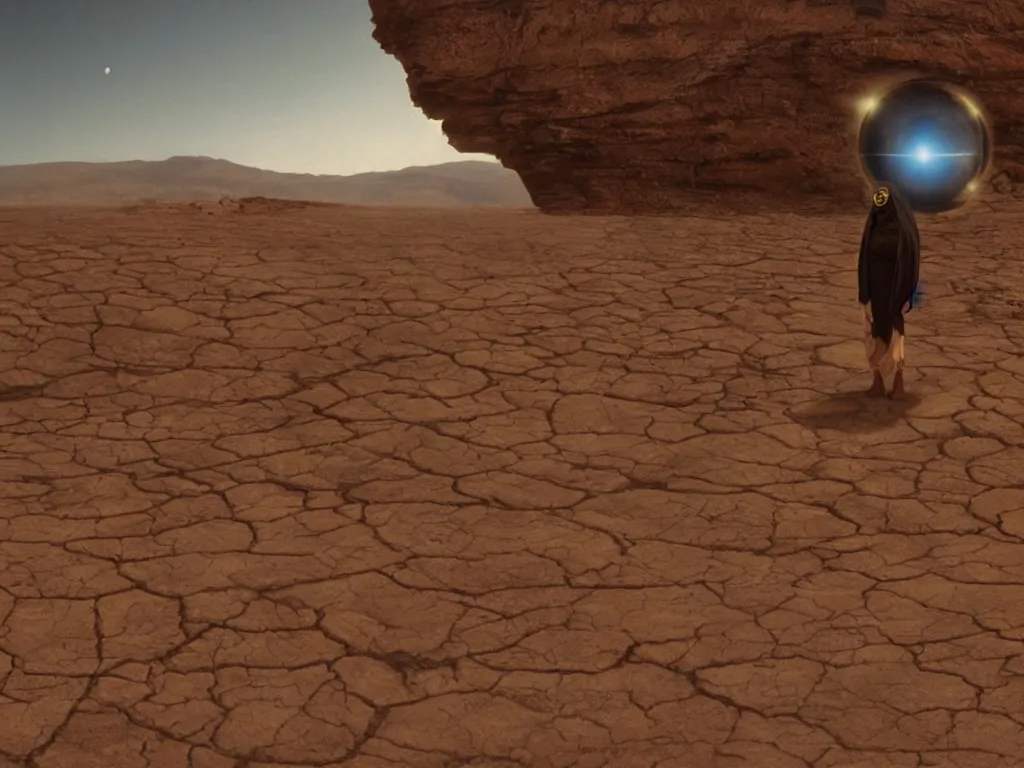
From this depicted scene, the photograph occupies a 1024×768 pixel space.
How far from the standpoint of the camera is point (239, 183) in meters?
47.3

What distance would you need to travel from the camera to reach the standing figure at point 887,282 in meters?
4.23

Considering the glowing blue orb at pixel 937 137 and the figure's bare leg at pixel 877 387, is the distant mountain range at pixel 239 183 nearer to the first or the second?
the glowing blue orb at pixel 937 137

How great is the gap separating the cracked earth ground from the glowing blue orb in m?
2.16

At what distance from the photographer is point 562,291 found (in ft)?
18.9

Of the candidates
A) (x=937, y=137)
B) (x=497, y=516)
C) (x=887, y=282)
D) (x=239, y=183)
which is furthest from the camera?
(x=239, y=183)

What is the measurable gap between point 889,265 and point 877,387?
437mm

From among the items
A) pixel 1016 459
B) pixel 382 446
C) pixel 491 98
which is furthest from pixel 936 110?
pixel 382 446

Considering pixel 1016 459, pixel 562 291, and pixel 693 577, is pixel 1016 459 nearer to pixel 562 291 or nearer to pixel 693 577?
pixel 693 577

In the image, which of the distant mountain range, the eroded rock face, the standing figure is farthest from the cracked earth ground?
the distant mountain range

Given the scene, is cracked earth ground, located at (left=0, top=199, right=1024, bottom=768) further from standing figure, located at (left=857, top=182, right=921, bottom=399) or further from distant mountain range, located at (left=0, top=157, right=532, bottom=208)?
distant mountain range, located at (left=0, top=157, right=532, bottom=208)

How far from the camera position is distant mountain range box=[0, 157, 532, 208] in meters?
43.4

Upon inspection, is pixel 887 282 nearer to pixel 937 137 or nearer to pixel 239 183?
pixel 937 137

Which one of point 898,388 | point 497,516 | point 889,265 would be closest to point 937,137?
point 889,265

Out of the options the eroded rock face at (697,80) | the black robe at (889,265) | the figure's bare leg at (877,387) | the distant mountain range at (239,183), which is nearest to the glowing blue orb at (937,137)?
the eroded rock face at (697,80)
